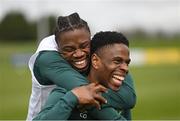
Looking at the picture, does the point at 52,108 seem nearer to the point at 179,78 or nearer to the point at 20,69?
the point at 179,78

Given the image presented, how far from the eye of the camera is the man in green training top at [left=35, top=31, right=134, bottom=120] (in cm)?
209

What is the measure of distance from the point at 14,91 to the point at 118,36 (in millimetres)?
12000

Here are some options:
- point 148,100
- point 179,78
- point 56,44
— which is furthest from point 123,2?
point 56,44

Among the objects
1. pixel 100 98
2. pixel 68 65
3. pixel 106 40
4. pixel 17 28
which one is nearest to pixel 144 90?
pixel 17 28

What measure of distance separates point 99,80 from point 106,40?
0.52 feet

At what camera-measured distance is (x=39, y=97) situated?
8.24 ft

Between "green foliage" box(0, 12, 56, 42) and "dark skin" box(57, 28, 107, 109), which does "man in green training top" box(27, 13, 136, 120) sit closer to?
"dark skin" box(57, 28, 107, 109)

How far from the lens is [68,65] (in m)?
2.40

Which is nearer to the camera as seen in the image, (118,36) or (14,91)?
(118,36)

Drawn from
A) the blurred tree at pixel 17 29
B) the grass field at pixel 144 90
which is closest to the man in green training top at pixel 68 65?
the grass field at pixel 144 90

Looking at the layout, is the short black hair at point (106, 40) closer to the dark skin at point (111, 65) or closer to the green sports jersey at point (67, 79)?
the dark skin at point (111, 65)

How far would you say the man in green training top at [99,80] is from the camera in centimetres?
209

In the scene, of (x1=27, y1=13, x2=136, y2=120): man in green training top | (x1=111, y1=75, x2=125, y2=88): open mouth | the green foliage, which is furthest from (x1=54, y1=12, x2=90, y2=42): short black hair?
the green foliage

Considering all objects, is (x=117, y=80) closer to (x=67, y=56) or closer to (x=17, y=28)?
(x=67, y=56)
